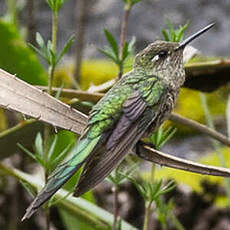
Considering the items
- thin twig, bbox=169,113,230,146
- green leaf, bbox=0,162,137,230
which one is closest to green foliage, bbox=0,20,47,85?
green leaf, bbox=0,162,137,230

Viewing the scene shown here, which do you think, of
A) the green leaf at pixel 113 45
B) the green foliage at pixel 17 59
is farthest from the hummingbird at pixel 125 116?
the green foliage at pixel 17 59

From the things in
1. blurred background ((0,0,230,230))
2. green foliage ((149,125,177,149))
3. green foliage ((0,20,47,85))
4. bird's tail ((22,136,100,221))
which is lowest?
blurred background ((0,0,230,230))

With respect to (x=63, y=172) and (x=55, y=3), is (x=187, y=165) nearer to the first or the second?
(x=63, y=172)

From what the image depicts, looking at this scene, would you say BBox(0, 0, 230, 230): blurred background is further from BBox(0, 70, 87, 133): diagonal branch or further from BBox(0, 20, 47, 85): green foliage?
BBox(0, 70, 87, 133): diagonal branch

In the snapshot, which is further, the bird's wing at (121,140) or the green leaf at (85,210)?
the green leaf at (85,210)

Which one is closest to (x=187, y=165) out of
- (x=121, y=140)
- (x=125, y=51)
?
(x=121, y=140)

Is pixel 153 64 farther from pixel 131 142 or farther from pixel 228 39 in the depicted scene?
pixel 228 39

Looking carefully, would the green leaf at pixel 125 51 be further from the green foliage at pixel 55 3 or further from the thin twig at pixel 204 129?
the thin twig at pixel 204 129
